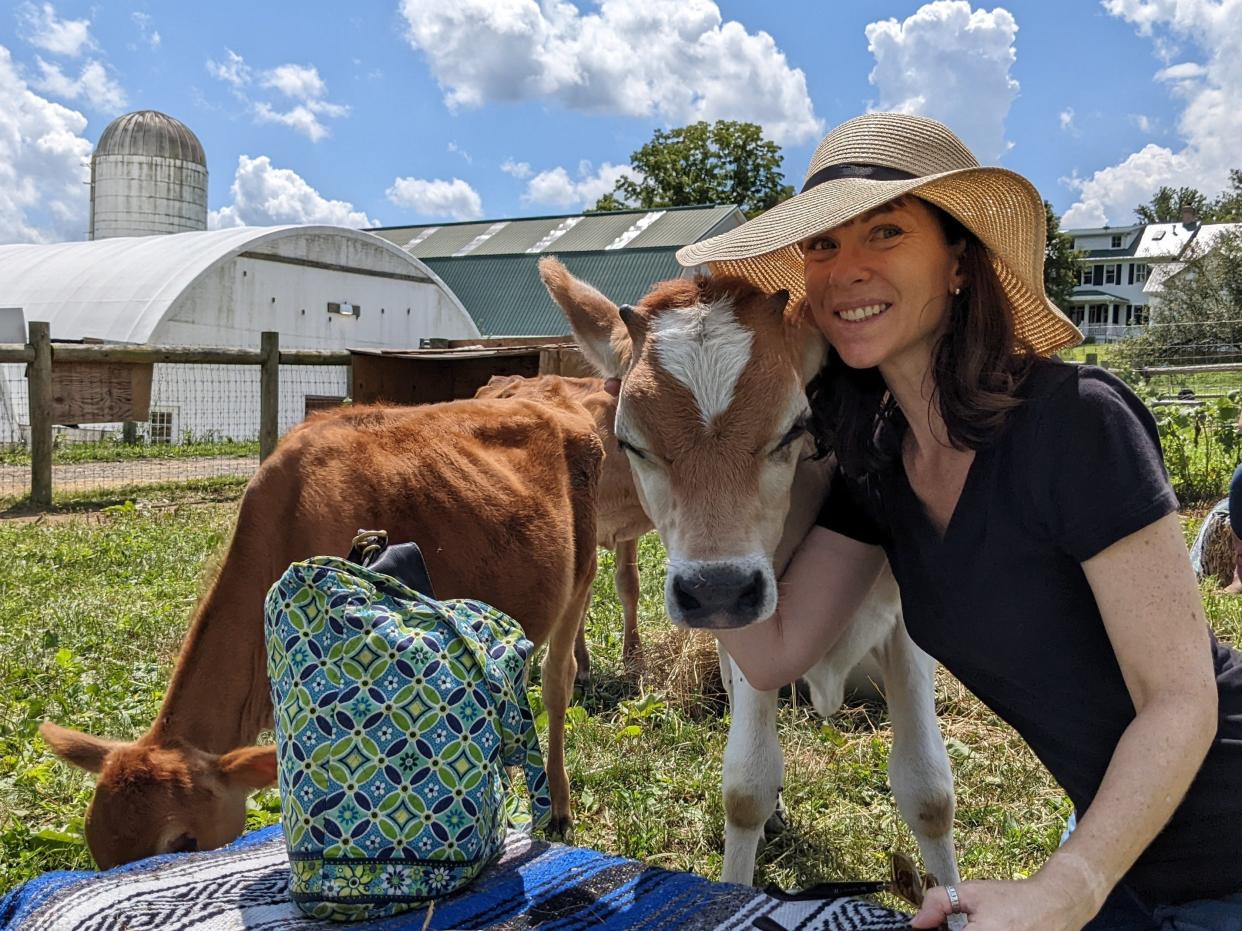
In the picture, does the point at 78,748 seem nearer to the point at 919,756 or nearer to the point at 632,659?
the point at 919,756

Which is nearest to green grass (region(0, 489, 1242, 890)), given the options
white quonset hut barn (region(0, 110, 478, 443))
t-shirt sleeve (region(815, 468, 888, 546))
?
t-shirt sleeve (region(815, 468, 888, 546))

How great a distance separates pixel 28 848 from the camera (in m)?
3.38

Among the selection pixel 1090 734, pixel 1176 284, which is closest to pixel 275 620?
pixel 1090 734

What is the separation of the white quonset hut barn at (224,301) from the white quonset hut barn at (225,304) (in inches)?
1.1

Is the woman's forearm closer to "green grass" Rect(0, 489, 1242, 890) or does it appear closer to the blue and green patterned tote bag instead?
the blue and green patterned tote bag

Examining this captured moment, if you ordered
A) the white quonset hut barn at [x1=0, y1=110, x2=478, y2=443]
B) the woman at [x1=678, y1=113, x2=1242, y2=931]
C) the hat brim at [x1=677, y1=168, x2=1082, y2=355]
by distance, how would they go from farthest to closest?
1. the white quonset hut barn at [x1=0, y1=110, x2=478, y2=443]
2. the hat brim at [x1=677, y1=168, x2=1082, y2=355]
3. the woman at [x1=678, y1=113, x2=1242, y2=931]

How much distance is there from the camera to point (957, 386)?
82.8 inches

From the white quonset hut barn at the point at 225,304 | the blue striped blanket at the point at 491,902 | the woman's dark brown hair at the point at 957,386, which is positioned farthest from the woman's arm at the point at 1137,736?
the white quonset hut barn at the point at 225,304

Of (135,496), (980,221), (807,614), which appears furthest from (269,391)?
(980,221)

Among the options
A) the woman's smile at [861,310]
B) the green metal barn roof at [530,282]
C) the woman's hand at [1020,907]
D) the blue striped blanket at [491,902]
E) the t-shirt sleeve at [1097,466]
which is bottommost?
the blue striped blanket at [491,902]

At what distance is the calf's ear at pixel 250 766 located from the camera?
271cm

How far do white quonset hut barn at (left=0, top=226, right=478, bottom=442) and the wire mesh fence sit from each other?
0.04 m

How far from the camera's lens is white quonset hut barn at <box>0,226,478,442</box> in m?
18.8

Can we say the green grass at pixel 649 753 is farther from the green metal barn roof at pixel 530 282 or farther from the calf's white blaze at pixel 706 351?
the green metal barn roof at pixel 530 282
